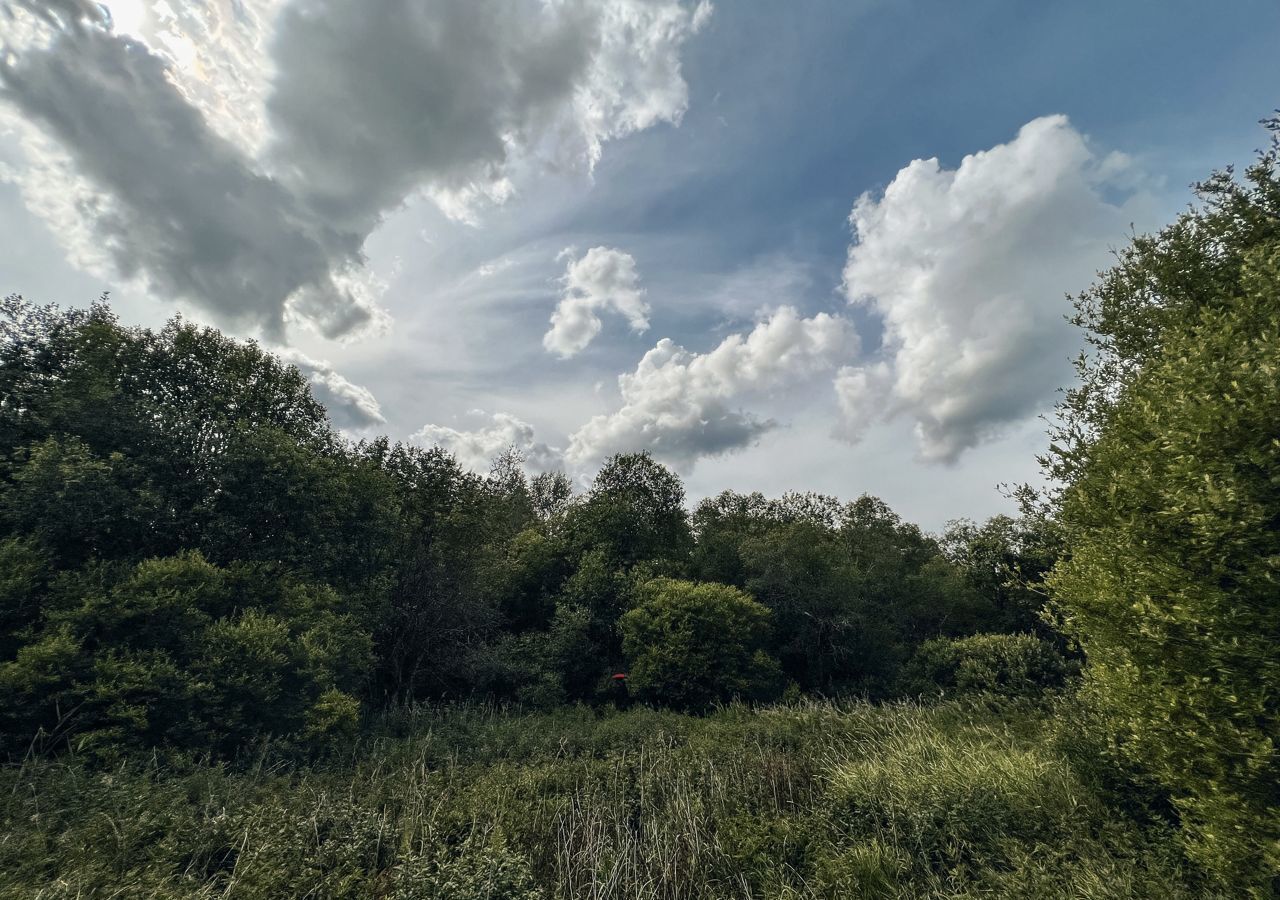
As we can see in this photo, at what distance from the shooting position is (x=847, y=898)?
5.69m

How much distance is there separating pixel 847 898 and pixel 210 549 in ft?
49.7

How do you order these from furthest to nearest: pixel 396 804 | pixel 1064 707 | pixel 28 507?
pixel 28 507
pixel 396 804
pixel 1064 707

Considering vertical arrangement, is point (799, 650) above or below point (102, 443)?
below

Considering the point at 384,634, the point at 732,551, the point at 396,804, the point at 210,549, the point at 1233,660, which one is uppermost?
the point at 732,551

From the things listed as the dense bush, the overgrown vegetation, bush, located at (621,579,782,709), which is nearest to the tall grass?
the overgrown vegetation

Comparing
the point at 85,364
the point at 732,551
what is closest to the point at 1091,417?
the point at 732,551

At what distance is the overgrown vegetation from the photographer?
4.83 m

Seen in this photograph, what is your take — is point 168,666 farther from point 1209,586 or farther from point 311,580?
point 1209,586

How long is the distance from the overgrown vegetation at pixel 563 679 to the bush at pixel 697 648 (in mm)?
101

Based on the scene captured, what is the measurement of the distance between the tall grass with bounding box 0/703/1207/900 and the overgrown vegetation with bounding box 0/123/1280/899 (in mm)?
55

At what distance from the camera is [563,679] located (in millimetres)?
18641

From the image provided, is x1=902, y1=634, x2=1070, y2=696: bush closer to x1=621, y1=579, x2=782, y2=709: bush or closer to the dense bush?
x1=621, y1=579, x2=782, y2=709: bush

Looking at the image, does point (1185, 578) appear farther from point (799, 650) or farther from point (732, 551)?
point (732, 551)

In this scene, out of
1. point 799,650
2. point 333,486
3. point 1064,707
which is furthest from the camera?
point 799,650
